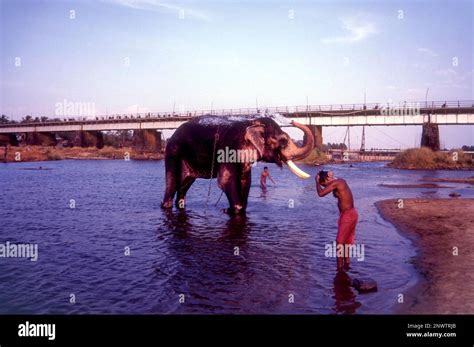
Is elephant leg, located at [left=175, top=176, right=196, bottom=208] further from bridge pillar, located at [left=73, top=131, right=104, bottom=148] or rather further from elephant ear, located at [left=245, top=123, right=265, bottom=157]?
bridge pillar, located at [left=73, top=131, right=104, bottom=148]

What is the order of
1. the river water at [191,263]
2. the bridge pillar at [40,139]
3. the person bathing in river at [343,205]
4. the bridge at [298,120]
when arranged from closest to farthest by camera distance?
the river water at [191,263] → the person bathing in river at [343,205] → the bridge at [298,120] → the bridge pillar at [40,139]

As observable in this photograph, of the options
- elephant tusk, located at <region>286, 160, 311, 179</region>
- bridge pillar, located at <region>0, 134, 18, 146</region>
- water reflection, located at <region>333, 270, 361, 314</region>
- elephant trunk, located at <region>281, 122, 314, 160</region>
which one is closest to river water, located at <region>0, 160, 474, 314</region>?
water reflection, located at <region>333, 270, 361, 314</region>

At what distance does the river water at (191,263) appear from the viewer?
7.18m

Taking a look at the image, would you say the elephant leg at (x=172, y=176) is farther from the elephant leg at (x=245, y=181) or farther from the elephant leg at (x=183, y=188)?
the elephant leg at (x=245, y=181)

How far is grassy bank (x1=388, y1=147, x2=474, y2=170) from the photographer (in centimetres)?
5603

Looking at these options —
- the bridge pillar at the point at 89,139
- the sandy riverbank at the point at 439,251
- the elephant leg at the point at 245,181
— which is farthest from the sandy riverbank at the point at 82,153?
the sandy riverbank at the point at 439,251

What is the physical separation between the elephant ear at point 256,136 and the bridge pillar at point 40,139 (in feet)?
292

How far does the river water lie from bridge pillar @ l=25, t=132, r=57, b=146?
83304 millimetres

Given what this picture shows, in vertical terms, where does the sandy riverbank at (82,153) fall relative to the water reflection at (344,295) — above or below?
above

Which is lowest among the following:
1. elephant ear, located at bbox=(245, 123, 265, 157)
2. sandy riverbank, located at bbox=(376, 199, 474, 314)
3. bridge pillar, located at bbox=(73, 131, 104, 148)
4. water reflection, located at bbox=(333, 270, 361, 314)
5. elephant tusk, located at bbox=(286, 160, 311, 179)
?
water reflection, located at bbox=(333, 270, 361, 314)

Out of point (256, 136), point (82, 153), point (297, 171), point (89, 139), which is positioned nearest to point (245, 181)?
point (256, 136)

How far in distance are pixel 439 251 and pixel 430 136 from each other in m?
51.6
